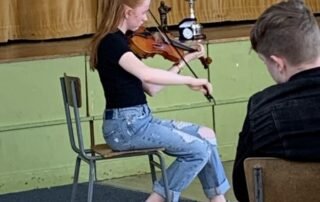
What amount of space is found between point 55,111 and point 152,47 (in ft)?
3.59

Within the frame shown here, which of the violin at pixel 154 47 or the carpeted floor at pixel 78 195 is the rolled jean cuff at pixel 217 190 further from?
the carpeted floor at pixel 78 195

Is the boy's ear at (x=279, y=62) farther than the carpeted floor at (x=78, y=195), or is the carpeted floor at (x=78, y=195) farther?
the carpeted floor at (x=78, y=195)

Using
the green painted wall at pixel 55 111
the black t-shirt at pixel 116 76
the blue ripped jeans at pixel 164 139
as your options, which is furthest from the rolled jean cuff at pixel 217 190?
the green painted wall at pixel 55 111

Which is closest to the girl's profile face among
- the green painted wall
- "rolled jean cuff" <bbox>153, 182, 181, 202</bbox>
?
"rolled jean cuff" <bbox>153, 182, 181, 202</bbox>

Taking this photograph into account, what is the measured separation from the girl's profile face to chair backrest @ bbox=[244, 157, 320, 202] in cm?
168

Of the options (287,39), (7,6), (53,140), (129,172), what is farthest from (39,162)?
(287,39)

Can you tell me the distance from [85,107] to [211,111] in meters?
0.81

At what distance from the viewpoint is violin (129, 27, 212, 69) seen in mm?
3943

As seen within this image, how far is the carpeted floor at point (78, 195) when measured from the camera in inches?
184

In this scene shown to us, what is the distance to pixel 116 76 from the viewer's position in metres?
3.80

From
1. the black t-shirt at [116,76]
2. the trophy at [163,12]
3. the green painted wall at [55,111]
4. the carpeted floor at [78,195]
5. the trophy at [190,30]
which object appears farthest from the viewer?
the trophy at [163,12]

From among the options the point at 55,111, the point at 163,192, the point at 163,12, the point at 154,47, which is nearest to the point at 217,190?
the point at 163,192

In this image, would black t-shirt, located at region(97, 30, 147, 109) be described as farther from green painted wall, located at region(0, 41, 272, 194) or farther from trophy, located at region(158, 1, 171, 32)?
trophy, located at region(158, 1, 171, 32)

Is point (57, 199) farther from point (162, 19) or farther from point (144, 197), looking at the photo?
point (162, 19)
